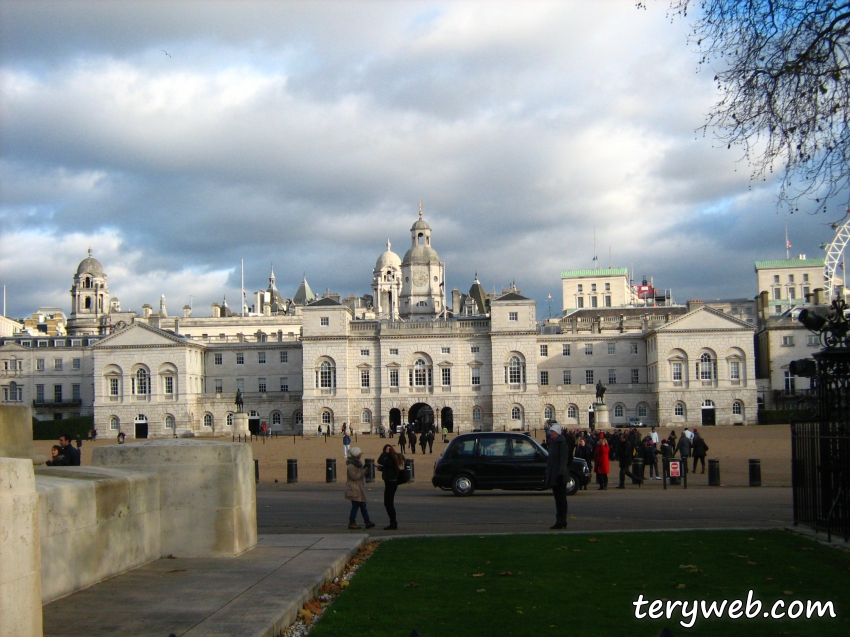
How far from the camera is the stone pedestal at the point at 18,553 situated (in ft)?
24.0

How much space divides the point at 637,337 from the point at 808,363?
77.5 metres

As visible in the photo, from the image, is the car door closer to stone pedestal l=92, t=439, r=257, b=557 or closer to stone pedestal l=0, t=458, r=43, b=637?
stone pedestal l=92, t=439, r=257, b=557

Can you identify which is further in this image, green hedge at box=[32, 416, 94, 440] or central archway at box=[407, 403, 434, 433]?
central archway at box=[407, 403, 434, 433]

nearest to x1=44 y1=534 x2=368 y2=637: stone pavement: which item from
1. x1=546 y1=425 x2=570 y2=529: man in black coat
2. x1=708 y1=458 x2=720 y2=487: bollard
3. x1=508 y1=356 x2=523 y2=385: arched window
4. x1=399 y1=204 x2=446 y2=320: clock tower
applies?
x1=546 y1=425 x2=570 y2=529: man in black coat

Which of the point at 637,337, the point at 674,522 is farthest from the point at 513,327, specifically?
the point at 674,522

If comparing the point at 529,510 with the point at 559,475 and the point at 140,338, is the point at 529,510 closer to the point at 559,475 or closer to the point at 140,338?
the point at 559,475

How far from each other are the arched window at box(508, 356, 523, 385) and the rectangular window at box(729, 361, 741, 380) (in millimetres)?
18548

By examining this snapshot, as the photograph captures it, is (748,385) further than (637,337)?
No

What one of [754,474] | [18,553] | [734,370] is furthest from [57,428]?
[18,553]

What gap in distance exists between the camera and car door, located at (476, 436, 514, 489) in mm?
25625

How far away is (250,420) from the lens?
8962cm

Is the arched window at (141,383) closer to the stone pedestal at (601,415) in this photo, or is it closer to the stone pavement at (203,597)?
the stone pedestal at (601,415)

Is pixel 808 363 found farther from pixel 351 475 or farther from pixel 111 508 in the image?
pixel 111 508

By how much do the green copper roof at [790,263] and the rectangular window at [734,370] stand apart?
61.2m
